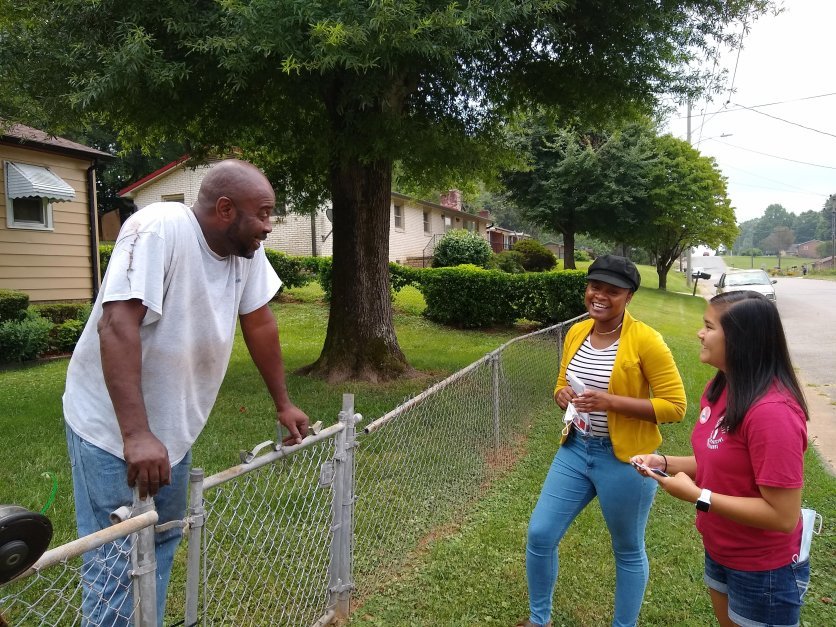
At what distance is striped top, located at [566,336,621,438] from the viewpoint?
9.36ft

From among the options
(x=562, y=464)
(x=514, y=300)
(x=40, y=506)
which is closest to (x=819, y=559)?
(x=562, y=464)

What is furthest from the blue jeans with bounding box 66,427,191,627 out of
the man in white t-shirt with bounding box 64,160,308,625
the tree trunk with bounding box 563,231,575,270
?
the tree trunk with bounding box 563,231,575,270

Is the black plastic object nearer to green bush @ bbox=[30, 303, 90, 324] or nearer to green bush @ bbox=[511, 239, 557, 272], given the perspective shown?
green bush @ bbox=[30, 303, 90, 324]

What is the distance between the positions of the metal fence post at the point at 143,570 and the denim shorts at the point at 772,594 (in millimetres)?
1804

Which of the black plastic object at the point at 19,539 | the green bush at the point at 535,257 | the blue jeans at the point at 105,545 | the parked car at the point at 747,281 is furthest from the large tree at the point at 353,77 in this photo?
the green bush at the point at 535,257

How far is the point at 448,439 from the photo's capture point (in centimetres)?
473

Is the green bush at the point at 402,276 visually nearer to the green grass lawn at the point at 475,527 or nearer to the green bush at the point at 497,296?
the green bush at the point at 497,296

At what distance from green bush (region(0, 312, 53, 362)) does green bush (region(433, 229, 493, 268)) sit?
15.4 meters

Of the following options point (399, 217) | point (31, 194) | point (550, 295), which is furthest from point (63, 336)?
point (399, 217)

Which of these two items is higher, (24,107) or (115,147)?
(115,147)

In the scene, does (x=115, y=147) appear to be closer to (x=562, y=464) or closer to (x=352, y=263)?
(x=352, y=263)

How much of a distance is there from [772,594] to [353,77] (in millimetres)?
5361

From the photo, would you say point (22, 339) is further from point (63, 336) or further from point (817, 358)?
point (817, 358)

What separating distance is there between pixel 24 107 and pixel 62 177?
5648 mm
